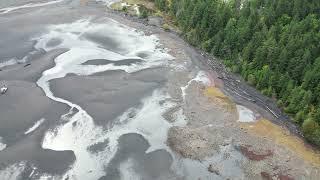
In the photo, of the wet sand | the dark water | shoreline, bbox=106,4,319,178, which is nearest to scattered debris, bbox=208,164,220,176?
the wet sand

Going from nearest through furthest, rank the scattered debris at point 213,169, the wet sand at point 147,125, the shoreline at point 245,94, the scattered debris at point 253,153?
the wet sand at point 147,125 → the scattered debris at point 213,169 → the scattered debris at point 253,153 → the shoreline at point 245,94

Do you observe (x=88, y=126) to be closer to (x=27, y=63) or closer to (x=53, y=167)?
(x=53, y=167)

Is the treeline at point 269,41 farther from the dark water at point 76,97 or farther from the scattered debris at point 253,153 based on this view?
the dark water at point 76,97

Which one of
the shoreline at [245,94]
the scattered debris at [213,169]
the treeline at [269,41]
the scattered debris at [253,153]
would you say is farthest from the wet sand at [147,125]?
the treeline at [269,41]

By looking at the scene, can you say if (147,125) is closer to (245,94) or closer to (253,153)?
(253,153)

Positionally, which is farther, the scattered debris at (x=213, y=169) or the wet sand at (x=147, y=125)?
the scattered debris at (x=213, y=169)

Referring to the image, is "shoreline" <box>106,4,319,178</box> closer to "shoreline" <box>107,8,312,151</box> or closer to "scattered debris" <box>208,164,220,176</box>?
"shoreline" <box>107,8,312,151</box>

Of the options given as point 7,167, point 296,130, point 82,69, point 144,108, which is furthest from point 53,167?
point 296,130

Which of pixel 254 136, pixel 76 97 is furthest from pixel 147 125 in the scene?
pixel 254 136

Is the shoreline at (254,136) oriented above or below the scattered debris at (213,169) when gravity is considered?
above
